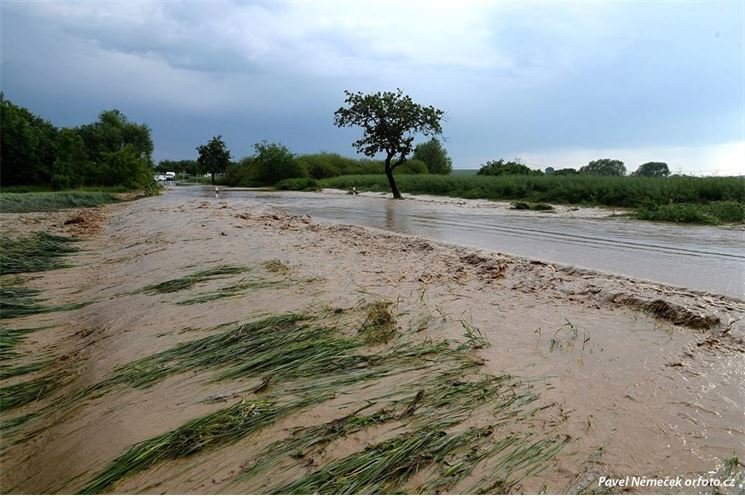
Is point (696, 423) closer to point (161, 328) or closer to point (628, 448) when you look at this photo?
point (628, 448)

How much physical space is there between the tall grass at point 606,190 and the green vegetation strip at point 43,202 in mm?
19163

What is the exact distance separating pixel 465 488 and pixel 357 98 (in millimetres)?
21617

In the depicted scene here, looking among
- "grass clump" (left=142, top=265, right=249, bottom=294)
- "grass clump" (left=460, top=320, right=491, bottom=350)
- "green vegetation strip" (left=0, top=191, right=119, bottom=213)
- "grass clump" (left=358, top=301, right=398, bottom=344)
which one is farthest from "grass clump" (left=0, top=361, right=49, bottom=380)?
"green vegetation strip" (left=0, top=191, right=119, bottom=213)

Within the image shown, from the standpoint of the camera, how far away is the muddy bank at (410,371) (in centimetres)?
194

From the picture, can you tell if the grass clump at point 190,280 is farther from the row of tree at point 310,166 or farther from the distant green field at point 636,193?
the row of tree at point 310,166

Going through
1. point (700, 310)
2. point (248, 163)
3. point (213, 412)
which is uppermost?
point (248, 163)

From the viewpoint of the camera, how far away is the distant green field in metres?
11.9

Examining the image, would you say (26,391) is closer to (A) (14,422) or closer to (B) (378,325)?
(A) (14,422)

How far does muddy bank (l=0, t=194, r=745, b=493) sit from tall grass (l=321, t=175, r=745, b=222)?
10.5 metres

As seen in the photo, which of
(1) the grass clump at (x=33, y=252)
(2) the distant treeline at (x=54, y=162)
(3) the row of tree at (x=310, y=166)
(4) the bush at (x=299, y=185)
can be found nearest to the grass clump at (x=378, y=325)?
(1) the grass clump at (x=33, y=252)

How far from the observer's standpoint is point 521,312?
3.82m

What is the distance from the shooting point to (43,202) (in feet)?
55.0

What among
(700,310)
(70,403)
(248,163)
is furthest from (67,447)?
(248,163)

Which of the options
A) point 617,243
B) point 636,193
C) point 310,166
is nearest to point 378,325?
point 617,243
